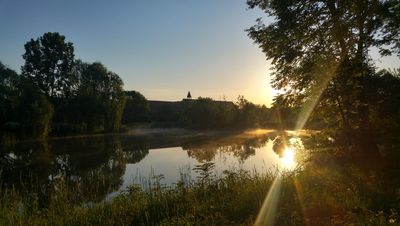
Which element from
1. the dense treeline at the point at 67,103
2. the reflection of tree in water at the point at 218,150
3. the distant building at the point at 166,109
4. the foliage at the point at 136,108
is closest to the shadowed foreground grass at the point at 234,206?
the reflection of tree in water at the point at 218,150

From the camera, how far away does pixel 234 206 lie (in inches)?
307

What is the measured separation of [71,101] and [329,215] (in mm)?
49370

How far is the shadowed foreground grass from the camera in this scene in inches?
260

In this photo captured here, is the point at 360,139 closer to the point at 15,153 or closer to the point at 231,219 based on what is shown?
the point at 231,219

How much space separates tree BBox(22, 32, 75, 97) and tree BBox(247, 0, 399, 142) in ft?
150

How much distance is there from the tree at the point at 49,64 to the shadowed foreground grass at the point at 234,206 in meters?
46.9

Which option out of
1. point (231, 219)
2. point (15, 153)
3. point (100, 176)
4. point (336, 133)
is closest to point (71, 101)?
point (15, 153)

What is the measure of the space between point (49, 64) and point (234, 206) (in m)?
50.8

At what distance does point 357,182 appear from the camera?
930cm

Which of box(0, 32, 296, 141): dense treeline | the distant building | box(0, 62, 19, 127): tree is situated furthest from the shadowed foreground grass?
the distant building

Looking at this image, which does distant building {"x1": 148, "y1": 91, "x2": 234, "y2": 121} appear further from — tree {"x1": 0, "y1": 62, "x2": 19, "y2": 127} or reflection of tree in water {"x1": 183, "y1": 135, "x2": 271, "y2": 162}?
reflection of tree in water {"x1": 183, "y1": 135, "x2": 271, "y2": 162}

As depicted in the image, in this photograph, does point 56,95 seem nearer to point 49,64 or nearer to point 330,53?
point 49,64

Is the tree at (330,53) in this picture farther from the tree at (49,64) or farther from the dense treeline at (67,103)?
the tree at (49,64)

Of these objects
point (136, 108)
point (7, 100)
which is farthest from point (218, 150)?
point (136, 108)
